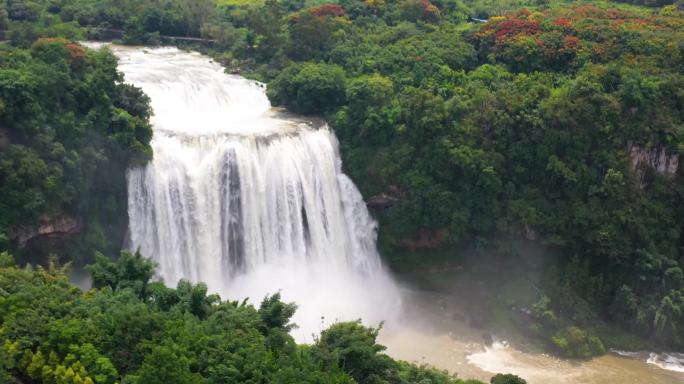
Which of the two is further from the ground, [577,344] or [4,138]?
[4,138]

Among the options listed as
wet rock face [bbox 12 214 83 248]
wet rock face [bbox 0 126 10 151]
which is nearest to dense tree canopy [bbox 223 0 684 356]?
wet rock face [bbox 12 214 83 248]

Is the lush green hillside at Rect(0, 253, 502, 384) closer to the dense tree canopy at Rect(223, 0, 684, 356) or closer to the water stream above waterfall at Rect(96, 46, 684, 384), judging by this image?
the water stream above waterfall at Rect(96, 46, 684, 384)

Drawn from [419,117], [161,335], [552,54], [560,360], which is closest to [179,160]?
[419,117]

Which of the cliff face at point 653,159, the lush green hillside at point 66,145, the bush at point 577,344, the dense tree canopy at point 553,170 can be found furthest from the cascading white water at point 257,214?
the cliff face at point 653,159

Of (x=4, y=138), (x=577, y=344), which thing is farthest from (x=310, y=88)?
(x=577, y=344)

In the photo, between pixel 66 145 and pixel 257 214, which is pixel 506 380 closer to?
pixel 257 214

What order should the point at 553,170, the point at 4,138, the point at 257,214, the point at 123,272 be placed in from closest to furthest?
1. the point at 123,272
2. the point at 4,138
3. the point at 257,214
4. the point at 553,170

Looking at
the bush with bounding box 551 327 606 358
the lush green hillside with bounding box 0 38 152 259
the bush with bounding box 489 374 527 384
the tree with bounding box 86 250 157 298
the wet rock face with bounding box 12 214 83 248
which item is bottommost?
the bush with bounding box 551 327 606 358
